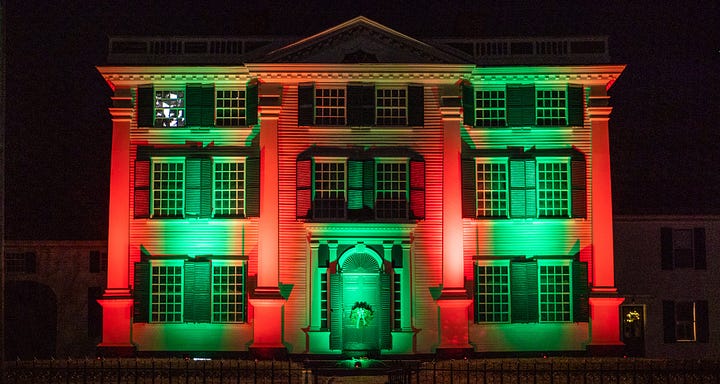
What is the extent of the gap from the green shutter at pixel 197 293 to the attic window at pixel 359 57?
9.00 metres

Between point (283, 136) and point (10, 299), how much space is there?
14.1m

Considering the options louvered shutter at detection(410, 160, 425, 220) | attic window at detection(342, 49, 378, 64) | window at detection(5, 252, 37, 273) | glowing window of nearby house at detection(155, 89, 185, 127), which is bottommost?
window at detection(5, 252, 37, 273)

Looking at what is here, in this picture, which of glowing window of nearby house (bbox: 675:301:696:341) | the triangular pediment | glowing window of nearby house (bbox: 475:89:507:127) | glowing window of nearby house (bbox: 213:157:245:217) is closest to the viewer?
the triangular pediment

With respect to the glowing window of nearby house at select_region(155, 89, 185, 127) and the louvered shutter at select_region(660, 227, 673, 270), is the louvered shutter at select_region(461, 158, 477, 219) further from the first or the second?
the glowing window of nearby house at select_region(155, 89, 185, 127)

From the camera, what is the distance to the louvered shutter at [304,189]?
107ft

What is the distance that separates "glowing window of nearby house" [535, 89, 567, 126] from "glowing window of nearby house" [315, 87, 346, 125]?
23.8 ft

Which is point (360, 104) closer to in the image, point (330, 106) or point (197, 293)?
point (330, 106)

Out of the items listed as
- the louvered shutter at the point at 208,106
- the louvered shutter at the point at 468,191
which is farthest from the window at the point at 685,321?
the louvered shutter at the point at 208,106

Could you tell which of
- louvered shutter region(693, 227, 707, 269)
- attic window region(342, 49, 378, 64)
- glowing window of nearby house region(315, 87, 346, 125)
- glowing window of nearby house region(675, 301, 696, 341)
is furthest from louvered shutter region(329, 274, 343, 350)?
louvered shutter region(693, 227, 707, 269)

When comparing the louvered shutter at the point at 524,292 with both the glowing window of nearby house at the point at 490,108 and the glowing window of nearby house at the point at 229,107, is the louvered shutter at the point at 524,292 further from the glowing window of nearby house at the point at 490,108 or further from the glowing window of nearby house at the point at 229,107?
the glowing window of nearby house at the point at 229,107

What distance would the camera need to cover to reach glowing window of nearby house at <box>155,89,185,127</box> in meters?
33.6

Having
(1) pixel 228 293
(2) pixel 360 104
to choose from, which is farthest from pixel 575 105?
(1) pixel 228 293

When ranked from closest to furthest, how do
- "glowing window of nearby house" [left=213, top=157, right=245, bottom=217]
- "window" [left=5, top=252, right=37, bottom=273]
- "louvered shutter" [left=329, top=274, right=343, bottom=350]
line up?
"louvered shutter" [left=329, top=274, right=343, bottom=350] < "glowing window of nearby house" [left=213, top=157, right=245, bottom=217] < "window" [left=5, top=252, right=37, bottom=273]

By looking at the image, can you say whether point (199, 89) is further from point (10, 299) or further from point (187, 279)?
point (10, 299)
